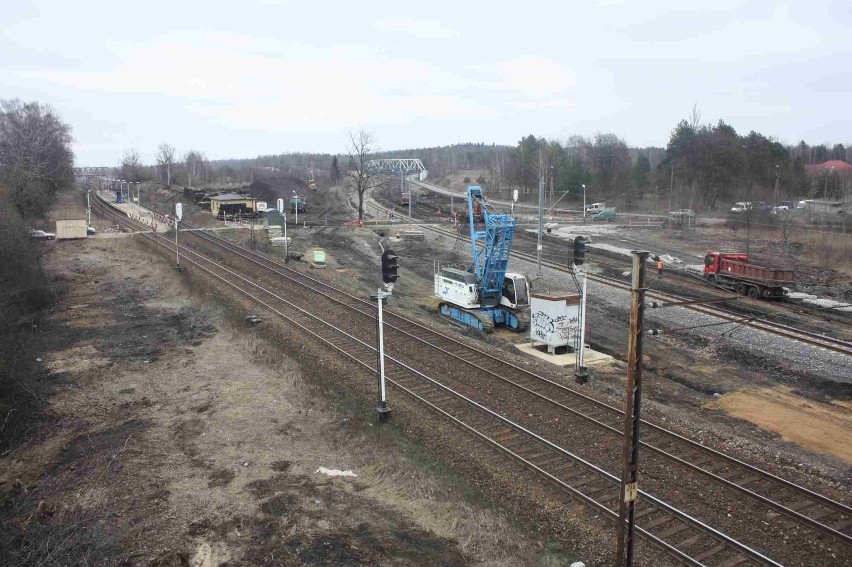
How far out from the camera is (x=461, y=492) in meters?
11.6

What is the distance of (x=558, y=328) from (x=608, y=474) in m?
10.4

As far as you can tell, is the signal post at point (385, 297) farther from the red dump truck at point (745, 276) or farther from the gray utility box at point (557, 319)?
the red dump truck at point (745, 276)

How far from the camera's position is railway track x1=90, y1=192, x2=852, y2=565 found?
32.5 feet

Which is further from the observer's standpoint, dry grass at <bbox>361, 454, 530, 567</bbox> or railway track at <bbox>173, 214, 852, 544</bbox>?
railway track at <bbox>173, 214, 852, 544</bbox>

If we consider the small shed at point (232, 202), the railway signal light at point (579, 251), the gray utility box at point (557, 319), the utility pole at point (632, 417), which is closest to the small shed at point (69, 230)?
the small shed at point (232, 202)

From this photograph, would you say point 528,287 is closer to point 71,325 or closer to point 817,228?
point 71,325

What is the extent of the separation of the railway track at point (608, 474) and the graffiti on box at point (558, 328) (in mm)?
3523

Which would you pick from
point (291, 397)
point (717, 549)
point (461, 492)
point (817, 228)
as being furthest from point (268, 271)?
point (817, 228)

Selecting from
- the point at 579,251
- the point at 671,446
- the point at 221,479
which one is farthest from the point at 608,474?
the point at 221,479

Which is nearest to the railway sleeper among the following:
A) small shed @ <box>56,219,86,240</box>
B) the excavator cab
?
the excavator cab

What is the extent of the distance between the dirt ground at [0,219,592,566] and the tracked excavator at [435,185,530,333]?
9.01 m

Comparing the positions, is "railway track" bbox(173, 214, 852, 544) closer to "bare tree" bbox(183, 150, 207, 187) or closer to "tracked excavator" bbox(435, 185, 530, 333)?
"tracked excavator" bbox(435, 185, 530, 333)

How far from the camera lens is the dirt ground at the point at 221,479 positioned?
979cm

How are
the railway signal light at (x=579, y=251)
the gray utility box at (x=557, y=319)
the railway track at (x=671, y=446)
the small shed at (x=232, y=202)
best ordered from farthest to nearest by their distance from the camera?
the small shed at (x=232, y=202) < the gray utility box at (x=557, y=319) < the railway signal light at (x=579, y=251) < the railway track at (x=671, y=446)
